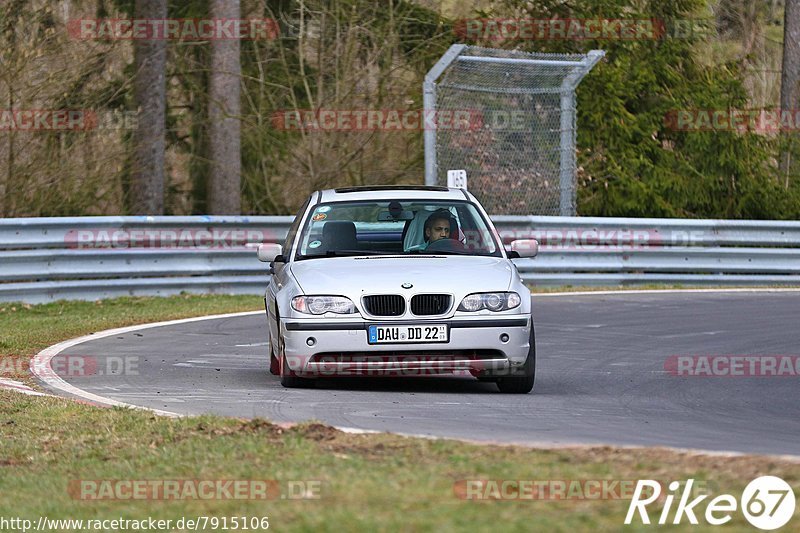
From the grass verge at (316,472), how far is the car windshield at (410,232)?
2.62 meters

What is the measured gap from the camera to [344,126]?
23078mm

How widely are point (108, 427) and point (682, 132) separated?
66.3 ft

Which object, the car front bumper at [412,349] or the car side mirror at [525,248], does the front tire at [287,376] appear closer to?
the car front bumper at [412,349]

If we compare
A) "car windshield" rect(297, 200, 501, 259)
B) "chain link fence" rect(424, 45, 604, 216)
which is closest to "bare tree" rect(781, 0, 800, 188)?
"chain link fence" rect(424, 45, 604, 216)

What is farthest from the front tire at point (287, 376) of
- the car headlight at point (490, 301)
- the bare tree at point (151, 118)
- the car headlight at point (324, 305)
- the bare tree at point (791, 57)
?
the bare tree at point (791, 57)

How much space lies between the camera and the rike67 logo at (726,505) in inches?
199

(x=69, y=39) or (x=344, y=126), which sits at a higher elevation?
(x=69, y=39)

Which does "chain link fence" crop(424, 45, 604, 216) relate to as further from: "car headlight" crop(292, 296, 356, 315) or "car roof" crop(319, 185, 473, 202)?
"car headlight" crop(292, 296, 356, 315)

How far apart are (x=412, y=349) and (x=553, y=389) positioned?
1227 millimetres

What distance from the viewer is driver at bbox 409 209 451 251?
35.1 feet

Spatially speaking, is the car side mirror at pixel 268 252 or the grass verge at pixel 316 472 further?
the car side mirror at pixel 268 252

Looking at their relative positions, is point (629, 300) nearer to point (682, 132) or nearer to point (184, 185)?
point (682, 132)

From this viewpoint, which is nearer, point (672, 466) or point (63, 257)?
point (672, 466)

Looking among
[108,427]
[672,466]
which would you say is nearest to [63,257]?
[108,427]
